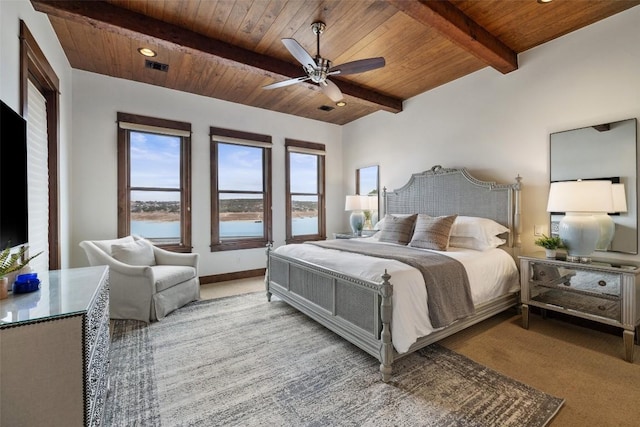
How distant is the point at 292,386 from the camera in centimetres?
197

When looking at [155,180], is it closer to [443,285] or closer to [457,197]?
[443,285]

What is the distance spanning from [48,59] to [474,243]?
481cm

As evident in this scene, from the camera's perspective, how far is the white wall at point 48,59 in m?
1.83

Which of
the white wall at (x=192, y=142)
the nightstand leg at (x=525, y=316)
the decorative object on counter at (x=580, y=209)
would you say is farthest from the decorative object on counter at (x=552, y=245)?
the white wall at (x=192, y=142)

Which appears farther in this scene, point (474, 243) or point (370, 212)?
point (370, 212)

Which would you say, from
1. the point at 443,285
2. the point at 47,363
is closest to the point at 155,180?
the point at 47,363

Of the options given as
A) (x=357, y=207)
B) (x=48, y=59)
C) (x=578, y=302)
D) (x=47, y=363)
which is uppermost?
(x=48, y=59)

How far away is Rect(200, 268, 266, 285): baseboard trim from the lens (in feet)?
15.2

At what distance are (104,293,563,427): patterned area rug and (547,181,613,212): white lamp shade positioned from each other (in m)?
1.61

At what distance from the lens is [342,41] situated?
307 centimetres

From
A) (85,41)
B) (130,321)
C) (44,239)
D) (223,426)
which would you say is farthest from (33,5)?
(223,426)

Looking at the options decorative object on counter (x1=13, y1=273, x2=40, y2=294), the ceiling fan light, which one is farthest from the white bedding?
the ceiling fan light

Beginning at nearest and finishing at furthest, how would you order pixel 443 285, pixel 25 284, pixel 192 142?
pixel 25 284, pixel 443 285, pixel 192 142

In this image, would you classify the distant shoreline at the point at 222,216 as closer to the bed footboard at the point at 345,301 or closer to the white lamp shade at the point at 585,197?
the bed footboard at the point at 345,301
